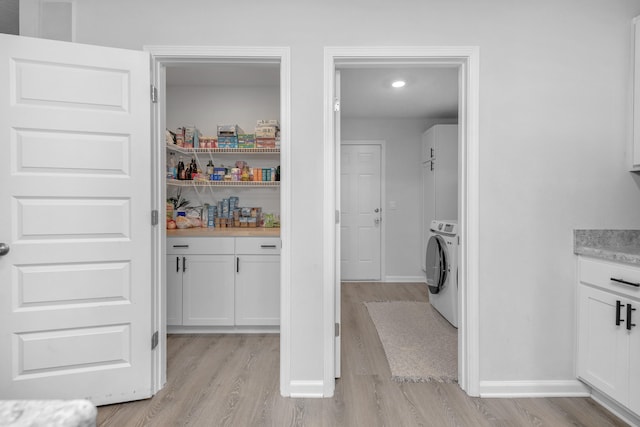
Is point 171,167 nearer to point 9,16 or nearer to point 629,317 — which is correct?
point 9,16

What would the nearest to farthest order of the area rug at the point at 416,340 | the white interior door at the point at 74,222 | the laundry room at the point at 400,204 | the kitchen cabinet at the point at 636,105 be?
the white interior door at the point at 74,222 → the kitchen cabinet at the point at 636,105 → the area rug at the point at 416,340 → the laundry room at the point at 400,204

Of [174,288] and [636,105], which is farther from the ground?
[636,105]

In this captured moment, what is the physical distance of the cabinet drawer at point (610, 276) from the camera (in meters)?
1.72

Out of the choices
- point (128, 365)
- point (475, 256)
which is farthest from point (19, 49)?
point (475, 256)

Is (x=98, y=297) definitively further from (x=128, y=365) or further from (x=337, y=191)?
(x=337, y=191)

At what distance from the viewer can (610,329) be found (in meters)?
1.84

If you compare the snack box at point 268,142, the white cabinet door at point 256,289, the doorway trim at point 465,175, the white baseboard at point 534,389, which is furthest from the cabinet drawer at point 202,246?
the white baseboard at point 534,389

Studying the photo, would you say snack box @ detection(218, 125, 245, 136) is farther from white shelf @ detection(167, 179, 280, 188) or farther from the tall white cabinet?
the tall white cabinet

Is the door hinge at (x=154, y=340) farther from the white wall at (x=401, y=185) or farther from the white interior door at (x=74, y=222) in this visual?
the white wall at (x=401, y=185)

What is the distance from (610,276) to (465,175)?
92 cm

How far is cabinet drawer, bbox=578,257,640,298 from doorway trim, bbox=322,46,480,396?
60cm

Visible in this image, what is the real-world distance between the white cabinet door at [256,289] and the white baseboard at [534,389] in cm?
175

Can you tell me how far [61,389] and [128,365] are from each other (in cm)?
33

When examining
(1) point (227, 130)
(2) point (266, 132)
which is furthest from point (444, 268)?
(1) point (227, 130)
